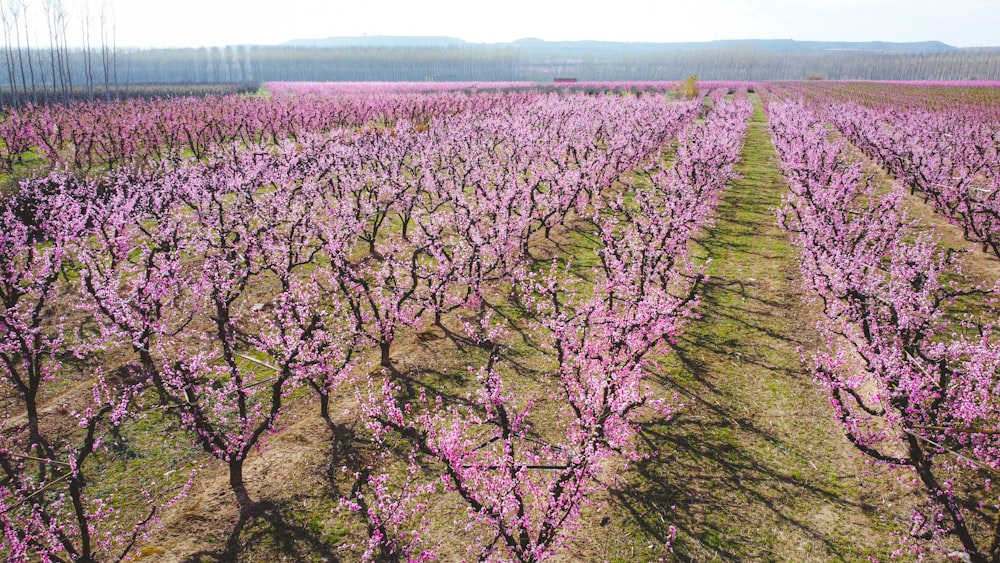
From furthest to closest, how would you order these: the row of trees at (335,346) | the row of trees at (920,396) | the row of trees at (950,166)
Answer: the row of trees at (950,166) → the row of trees at (335,346) → the row of trees at (920,396)

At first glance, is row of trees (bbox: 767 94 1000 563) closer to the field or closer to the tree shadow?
the field

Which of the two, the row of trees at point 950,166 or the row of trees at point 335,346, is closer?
the row of trees at point 335,346

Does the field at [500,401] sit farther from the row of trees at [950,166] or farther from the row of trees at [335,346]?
the row of trees at [950,166]

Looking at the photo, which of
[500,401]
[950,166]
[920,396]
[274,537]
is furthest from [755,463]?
[950,166]

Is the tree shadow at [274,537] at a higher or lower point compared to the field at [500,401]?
lower

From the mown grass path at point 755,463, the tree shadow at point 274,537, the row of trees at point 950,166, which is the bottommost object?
the tree shadow at point 274,537

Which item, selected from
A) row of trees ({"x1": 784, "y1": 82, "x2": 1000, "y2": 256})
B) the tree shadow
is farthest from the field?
row of trees ({"x1": 784, "y1": 82, "x2": 1000, "y2": 256})

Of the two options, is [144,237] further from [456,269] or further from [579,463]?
[579,463]

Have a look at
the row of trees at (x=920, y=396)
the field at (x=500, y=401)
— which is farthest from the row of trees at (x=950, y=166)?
the row of trees at (x=920, y=396)

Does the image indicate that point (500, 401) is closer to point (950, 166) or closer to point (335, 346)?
point (335, 346)
